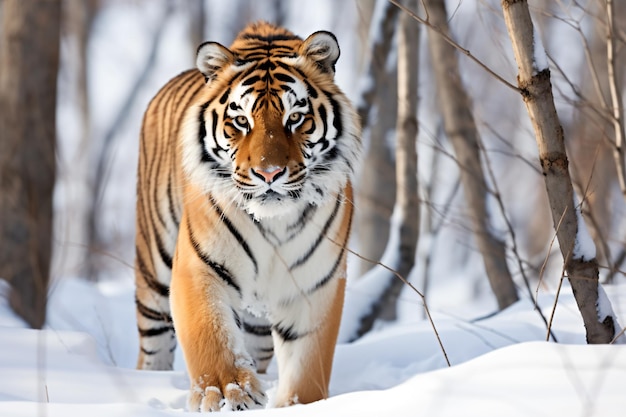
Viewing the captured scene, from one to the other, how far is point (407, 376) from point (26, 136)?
11.8ft

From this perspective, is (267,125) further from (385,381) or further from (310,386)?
(385,381)

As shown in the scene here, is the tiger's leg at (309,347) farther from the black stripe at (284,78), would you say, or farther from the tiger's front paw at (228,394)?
the black stripe at (284,78)

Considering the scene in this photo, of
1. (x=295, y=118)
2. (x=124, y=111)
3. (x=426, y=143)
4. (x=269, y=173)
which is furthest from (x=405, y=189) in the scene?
(x=124, y=111)

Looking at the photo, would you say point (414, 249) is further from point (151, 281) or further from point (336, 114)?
point (336, 114)

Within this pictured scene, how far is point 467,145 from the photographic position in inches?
242

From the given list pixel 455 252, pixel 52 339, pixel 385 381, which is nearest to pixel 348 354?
pixel 385 381

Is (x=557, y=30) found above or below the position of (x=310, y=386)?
above

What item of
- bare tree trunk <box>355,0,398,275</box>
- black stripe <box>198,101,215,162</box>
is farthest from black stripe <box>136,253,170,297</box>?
bare tree trunk <box>355,0,398,275</box>

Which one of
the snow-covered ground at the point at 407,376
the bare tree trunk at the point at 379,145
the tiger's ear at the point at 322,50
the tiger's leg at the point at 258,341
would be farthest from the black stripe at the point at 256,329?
the bare tree trunk at the point at 379,145

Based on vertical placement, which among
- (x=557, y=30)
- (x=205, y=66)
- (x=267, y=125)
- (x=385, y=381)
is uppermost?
(x=557, y=30)

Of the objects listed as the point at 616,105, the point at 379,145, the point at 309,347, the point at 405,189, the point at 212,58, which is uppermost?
the point at 212,58

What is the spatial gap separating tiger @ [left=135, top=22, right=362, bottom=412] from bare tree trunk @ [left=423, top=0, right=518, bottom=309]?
2169 mm

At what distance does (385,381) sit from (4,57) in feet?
13.1

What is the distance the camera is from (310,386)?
3723 mm
